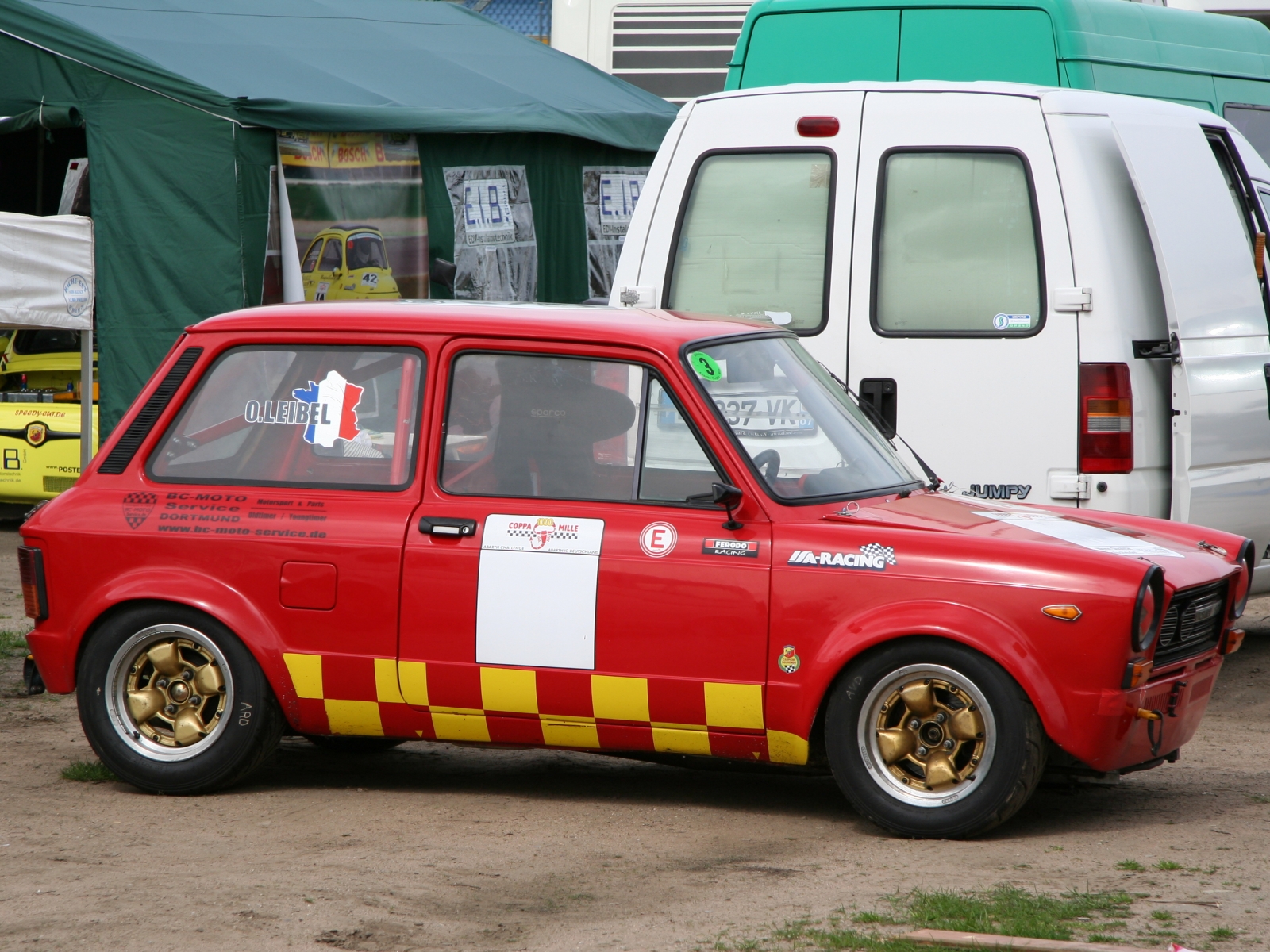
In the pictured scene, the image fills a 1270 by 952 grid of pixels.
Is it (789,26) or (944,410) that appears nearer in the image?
(944,410)

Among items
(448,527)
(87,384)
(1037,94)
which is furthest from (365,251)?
(448,527)

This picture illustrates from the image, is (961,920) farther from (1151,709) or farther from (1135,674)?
(1151,709)

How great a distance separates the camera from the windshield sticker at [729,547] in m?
5.03

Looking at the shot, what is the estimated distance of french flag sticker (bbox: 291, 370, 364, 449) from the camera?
18.0ft

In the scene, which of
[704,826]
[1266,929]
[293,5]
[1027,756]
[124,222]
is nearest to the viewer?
[1266,929]

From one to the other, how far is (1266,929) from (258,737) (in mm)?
3015

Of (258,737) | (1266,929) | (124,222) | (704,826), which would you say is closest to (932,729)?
(704,826)

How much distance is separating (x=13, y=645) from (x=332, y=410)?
11.5ft

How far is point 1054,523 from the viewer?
17.5 ft

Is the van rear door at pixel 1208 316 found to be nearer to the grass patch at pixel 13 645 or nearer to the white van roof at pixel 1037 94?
the white van roof at pixel 1037 94

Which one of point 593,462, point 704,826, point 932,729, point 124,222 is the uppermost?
point 124,222

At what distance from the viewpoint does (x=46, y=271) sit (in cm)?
1127

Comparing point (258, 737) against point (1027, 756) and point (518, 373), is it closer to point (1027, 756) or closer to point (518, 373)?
point (518, 373)

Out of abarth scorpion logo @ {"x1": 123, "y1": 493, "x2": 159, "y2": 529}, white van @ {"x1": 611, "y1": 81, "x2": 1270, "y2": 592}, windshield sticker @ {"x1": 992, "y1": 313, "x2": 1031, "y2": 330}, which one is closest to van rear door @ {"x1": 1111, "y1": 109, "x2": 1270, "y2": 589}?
white van @ {"x1": 611, "y1": 81, "x2": 1270, "y2": 592}
